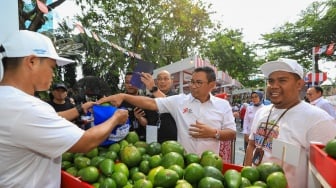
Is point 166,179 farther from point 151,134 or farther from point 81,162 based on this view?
point 151,134

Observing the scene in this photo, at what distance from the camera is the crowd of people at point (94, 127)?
1741mm

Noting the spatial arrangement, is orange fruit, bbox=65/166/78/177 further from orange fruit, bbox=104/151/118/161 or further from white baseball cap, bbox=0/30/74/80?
white baseball cap, bbox=0/30/74/80

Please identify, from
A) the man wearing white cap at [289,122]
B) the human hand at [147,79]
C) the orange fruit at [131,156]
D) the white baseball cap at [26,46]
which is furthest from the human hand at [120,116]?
the human hand at [147,79]

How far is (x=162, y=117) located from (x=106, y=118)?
5.77ft

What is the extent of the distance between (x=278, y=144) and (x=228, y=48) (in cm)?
2925

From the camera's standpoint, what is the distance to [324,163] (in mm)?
1553

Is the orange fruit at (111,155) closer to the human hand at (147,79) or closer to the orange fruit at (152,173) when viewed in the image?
the orange fruit at (152,173)

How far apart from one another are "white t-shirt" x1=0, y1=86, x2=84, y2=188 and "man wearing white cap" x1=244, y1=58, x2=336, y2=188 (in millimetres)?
1407

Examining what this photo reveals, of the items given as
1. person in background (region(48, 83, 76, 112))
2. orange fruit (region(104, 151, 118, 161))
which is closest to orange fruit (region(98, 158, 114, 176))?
orange fruit (region(104, 151, 118, 161))

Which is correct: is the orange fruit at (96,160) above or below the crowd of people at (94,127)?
below

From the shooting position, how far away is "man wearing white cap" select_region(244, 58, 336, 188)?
2367mm

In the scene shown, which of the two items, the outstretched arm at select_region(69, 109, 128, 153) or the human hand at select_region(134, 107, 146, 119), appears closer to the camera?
the outstretched arm at select_region(69, 109, 128, 153)

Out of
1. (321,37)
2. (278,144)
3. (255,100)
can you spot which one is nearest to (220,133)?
(278,144)

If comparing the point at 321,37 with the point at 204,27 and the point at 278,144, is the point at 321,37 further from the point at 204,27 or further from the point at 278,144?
the point at 278,144
